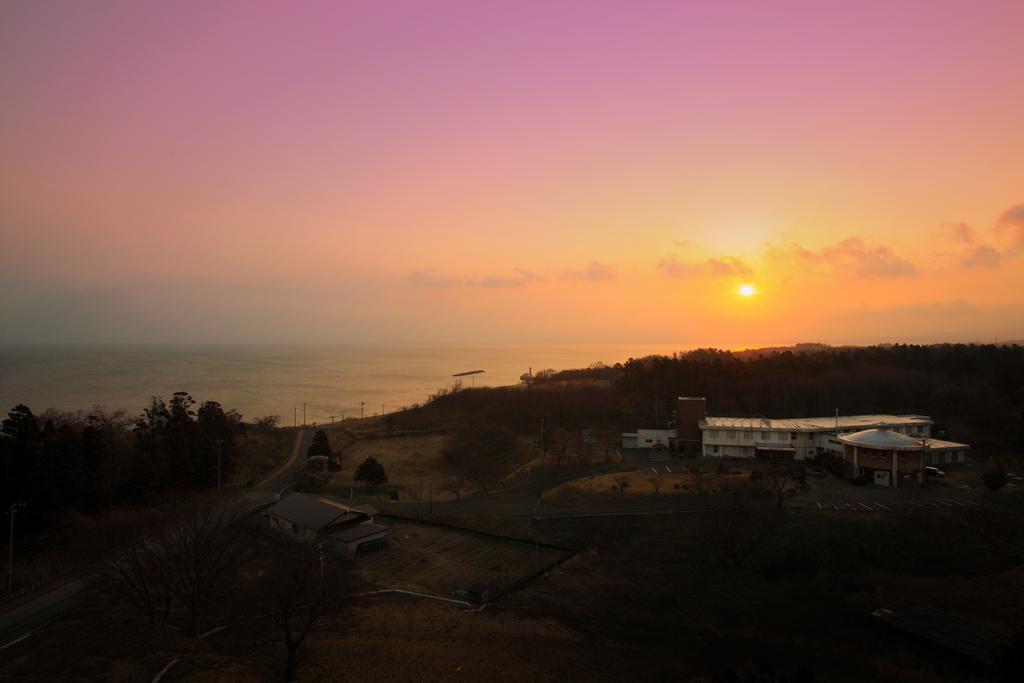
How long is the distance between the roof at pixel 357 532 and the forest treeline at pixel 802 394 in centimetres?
2349

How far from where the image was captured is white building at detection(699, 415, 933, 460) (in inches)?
1091

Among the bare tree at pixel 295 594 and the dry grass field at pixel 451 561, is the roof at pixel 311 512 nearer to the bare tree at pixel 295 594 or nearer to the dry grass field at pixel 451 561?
the bare tree at pixel 295 594

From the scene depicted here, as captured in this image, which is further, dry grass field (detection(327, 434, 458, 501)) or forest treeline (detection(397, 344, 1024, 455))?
forest treeline (detection(397, 344, 1024, 455))

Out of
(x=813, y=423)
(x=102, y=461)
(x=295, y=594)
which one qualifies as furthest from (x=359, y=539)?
(x=813, y=423)

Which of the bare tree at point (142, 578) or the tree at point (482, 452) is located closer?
the bare tree at point (142, 578)

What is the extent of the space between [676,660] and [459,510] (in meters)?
12.3

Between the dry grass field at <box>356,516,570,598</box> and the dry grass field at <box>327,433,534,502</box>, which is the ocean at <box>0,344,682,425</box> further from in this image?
the dry grass field at <box>356,516,570,598</box>

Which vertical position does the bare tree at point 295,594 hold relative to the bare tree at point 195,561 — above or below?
below

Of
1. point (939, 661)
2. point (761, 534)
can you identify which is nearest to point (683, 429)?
point (761, 534)

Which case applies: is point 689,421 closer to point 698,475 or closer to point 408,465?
point 698,475

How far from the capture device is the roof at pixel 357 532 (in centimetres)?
1814

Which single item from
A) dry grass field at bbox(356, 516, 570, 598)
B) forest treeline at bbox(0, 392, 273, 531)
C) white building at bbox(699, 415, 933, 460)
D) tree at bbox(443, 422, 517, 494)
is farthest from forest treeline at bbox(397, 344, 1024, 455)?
dry grass field at bbox(356, 516, 570, 598)

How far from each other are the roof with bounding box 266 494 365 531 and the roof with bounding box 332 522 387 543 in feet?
1.56

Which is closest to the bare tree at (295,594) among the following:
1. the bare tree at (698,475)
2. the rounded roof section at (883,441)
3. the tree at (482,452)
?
the tree at (482,452)
